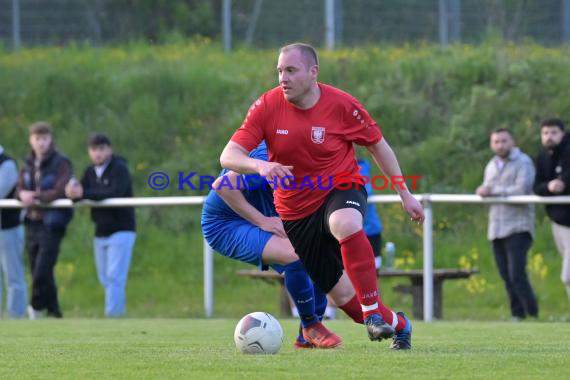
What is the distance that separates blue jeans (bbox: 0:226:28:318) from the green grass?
404 centimetres

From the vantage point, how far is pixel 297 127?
24.8ft

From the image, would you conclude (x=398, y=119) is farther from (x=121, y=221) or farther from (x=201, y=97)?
(x=121, y=221)

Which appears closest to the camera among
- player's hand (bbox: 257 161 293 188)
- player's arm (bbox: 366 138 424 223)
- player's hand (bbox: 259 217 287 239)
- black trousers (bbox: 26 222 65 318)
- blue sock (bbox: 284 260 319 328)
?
player's hand (bbox: 257 161 293 188)

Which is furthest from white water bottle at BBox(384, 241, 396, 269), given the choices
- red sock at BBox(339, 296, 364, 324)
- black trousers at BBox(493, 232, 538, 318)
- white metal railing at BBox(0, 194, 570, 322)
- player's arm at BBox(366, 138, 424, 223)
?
player's arm at BBox(366, 138, 424, 223)

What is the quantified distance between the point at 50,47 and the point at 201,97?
3760 mm

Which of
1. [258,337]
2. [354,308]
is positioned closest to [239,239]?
[354,308]

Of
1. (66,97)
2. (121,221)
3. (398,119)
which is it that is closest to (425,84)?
(398,119)

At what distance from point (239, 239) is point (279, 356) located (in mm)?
1504

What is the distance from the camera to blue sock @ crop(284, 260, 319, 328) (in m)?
8.26

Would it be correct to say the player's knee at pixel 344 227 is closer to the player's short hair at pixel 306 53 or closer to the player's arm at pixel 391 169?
the player's arm at pixel 391 169

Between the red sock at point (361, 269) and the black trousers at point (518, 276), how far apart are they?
19.7ft

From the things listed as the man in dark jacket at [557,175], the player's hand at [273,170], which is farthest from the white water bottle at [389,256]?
the player's hand at [273,170]

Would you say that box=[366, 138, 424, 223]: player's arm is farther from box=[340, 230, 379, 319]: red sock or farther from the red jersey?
box=[340, 230, 379, 319]: red sock

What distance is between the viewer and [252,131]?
24.9ft
